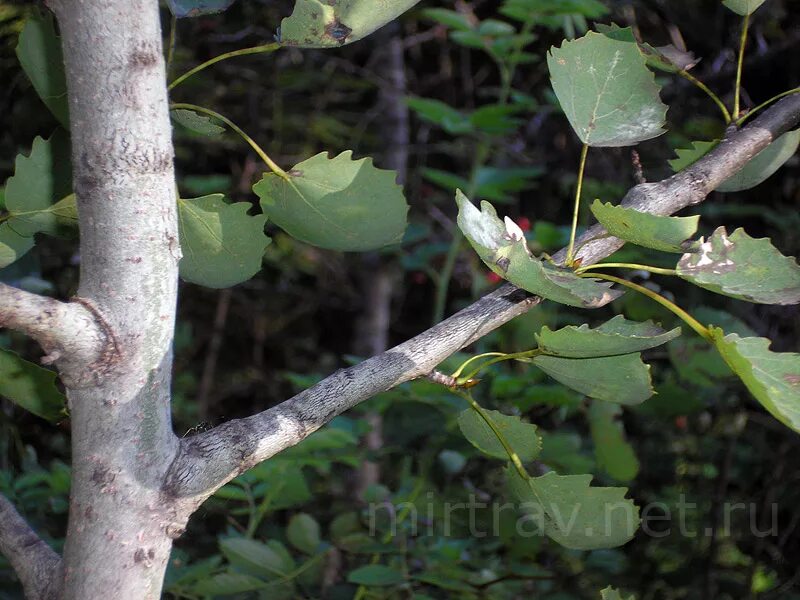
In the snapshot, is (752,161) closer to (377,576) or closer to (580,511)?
(580,511)

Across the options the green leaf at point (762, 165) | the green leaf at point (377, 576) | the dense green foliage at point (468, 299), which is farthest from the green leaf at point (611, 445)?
the green leaf at point (762, 165)

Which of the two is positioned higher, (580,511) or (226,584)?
(580,511)

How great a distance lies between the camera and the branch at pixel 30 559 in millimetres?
391

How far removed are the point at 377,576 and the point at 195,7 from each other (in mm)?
604

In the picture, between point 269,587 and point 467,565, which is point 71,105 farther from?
point 467,565

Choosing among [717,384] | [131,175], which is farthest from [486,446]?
[717,384]

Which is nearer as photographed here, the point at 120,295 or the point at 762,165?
the point at 120,295

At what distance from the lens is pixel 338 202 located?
1.50ft

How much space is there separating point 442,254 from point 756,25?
0.73 m

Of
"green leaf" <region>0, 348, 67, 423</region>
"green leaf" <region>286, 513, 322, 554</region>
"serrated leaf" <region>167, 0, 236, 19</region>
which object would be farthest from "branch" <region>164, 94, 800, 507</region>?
"green leaf" <region>286, 513, 322, 554</region>

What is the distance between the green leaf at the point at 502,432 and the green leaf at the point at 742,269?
13 cm

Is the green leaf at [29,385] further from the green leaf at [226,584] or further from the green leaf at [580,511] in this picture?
the green leaf at [226,584]

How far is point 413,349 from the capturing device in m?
0.39

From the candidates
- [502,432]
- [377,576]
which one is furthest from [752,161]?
[377,576]
